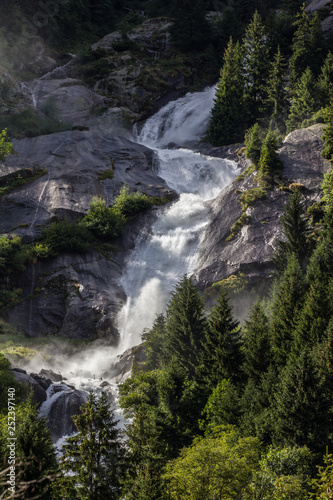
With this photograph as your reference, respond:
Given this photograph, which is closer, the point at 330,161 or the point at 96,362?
the point at 96,362

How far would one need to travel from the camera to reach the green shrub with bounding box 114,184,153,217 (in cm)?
4644

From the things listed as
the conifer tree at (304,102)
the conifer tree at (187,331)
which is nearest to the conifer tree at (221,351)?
the conifer tree at (187,331)

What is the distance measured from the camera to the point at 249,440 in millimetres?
15602

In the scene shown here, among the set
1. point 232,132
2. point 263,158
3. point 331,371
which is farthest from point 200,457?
point 232,132

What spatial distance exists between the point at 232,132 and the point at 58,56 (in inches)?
1797

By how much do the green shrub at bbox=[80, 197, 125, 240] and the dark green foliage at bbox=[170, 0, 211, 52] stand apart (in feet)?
174

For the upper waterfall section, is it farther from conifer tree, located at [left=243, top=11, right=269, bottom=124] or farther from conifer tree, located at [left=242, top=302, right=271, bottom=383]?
conifer tree, located at [left=242, top=302, right=271, bottom=383]

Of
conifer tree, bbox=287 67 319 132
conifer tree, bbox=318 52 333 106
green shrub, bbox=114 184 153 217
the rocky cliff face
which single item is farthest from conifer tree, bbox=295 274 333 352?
conifer tree, bbox=318 52 333 106

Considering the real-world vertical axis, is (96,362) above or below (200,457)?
above

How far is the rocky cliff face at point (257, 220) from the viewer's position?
35000 millimetres

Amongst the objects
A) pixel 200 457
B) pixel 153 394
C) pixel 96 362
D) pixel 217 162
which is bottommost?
pixel 200 457

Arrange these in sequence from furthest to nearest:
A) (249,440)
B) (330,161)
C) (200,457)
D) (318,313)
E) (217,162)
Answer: (217,162) → (330,161) → (318,313) → (249,440) → (200,457)

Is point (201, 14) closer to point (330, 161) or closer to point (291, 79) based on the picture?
point (291, 79)

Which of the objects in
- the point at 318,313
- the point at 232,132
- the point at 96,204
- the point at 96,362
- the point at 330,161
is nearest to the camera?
the point at 318,313
